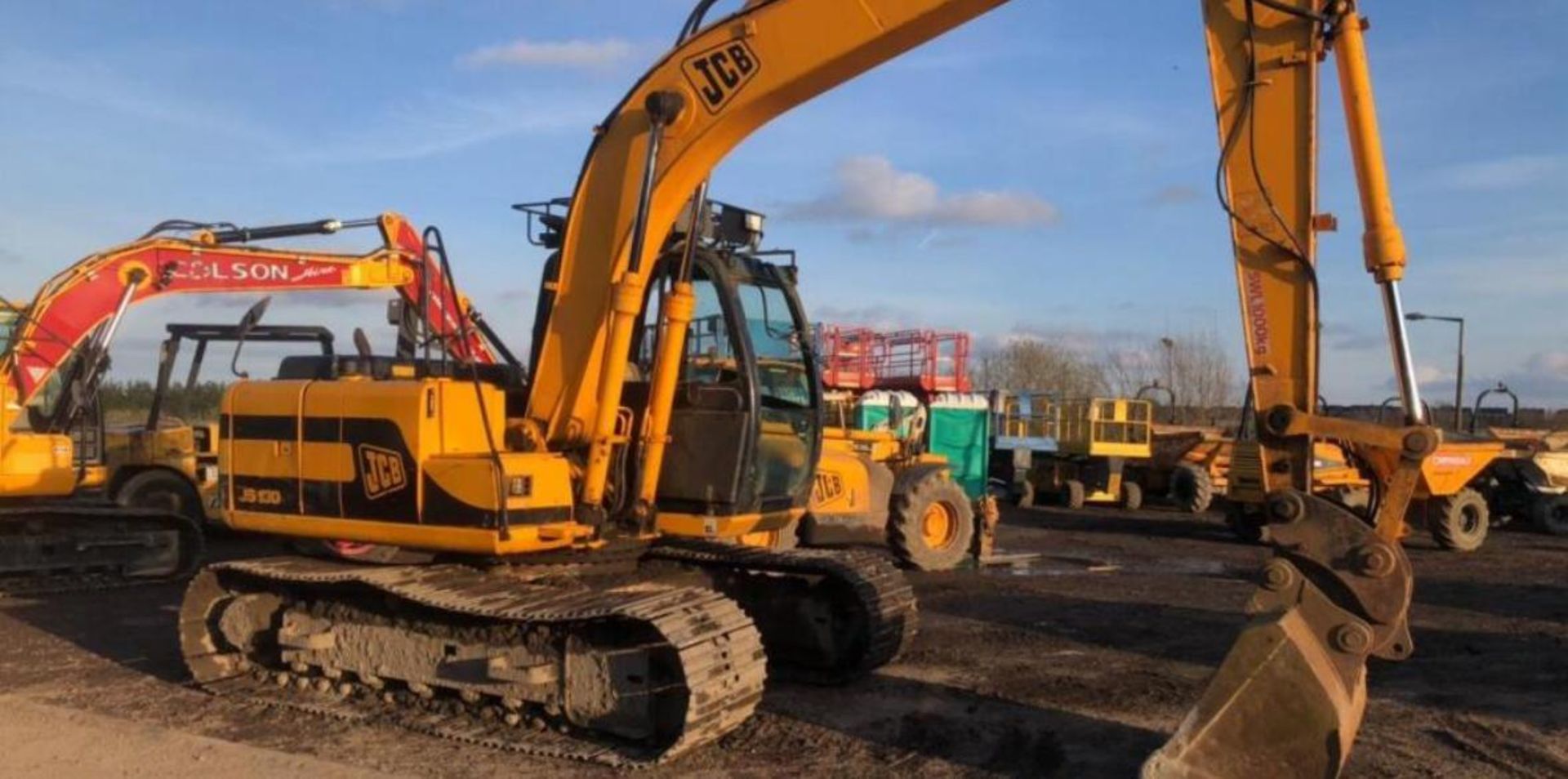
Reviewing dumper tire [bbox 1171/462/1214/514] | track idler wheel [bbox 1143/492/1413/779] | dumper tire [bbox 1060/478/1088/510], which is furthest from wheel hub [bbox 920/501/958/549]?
dumper tire [bbox 1060/478/1088/510]

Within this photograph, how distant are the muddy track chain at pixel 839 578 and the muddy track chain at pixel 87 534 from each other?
7463mm

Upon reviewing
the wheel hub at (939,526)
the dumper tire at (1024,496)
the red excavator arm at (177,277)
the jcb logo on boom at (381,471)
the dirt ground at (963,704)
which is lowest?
the dirt ground at (963,704)

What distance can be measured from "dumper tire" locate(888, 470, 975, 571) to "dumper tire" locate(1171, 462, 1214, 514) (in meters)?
9.14

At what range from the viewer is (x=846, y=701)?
770 cm

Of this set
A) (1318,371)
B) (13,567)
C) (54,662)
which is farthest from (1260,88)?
(13,567)

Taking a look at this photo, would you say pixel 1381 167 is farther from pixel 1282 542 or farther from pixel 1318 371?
pixel 1282 542

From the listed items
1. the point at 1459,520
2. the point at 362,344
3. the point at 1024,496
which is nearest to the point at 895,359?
the point at 1024,496

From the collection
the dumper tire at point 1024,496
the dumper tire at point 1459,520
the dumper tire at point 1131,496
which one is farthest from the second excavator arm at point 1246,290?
the dumper tire at point 1131,496

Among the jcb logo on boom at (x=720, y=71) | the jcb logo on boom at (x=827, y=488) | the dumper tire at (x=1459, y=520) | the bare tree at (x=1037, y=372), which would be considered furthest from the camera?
the bare tree at (x=1037, y=372)

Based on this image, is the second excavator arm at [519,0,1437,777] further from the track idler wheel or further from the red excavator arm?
the red excavator arm

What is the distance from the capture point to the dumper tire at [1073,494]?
2523cm

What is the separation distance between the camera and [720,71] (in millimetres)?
7055

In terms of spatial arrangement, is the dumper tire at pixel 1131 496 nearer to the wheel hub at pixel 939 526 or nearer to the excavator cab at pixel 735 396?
the wheel hub at pixel 939 526

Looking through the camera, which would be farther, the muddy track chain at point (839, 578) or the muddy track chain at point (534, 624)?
the muddy track chain at point (839, 578)
